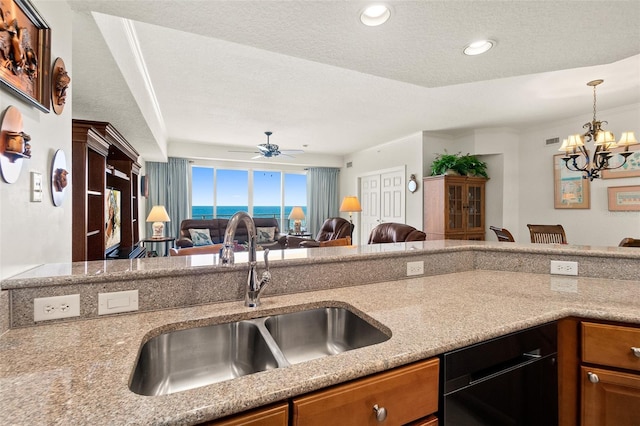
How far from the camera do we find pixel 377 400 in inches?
31.7

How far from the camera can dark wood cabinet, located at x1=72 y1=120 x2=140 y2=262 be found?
2.24m

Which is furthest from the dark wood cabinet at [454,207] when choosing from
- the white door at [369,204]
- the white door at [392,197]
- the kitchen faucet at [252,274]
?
the kitchen faucet at [252,274]

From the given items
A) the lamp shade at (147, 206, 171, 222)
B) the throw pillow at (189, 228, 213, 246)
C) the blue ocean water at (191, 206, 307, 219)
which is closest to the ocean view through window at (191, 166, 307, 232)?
the blue ocean water at (191, 206, 307, 219)

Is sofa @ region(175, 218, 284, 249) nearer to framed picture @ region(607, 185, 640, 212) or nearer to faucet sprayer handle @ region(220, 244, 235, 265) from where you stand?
faucet sprayer handle @ region(220, 244, 235, 265)

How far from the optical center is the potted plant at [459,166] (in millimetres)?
5039

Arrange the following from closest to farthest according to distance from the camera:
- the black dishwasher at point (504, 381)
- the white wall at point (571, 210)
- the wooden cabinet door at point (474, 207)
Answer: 1. the black dishwasher at point (504, 381)
2. the white wall at point (571, 210)
3. the wooden cabinet door at point (474, 207)

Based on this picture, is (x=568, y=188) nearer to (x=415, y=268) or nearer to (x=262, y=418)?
(x=415, y=268)

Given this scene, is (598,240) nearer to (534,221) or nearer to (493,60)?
(534,221)

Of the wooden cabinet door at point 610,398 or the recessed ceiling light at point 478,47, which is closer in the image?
the wooden cabinet door at point 610,398

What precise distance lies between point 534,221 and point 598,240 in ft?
2.96

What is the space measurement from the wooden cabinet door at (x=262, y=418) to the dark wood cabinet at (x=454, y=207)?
15.6ft

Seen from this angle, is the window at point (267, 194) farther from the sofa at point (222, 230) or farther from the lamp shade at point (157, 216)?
the lamp shade at point (157, 216)

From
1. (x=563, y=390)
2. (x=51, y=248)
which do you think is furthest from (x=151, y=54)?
(x=563, y=390)

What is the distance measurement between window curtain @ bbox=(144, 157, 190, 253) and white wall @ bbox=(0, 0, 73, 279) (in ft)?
16.9
